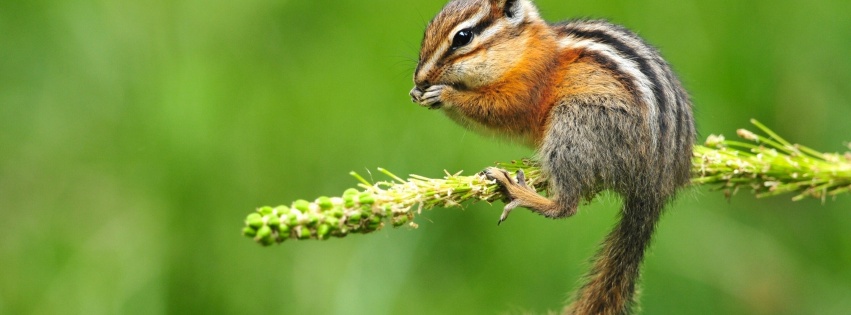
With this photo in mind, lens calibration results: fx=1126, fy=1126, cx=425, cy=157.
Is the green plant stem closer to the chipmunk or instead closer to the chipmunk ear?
the chipmunk

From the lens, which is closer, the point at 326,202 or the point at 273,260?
the point at 326,202

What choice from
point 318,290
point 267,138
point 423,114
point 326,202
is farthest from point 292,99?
point 326,202

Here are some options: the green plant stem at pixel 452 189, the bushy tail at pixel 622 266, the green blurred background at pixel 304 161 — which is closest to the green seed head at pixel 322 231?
the green plant stem at pixel 452 189

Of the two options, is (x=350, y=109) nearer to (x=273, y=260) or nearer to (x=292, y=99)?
(x=292, y=99)

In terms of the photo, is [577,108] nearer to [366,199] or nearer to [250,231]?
[366,199]

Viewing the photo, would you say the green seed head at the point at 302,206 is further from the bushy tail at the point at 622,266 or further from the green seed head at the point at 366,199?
the bushy tail at the point at 622,266
